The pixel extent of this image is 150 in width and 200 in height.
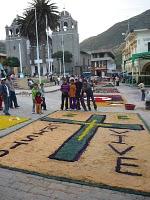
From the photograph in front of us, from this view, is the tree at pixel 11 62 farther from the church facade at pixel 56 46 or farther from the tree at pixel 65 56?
the tree at pixel 65 56

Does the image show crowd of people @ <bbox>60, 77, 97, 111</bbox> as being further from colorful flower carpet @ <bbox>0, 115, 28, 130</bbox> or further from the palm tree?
the palm tree

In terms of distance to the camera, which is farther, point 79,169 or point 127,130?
point 127,130

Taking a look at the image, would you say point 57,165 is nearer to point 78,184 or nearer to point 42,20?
point 78,184

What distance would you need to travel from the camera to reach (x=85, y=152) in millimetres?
9133

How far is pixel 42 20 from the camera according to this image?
59531 millimetres

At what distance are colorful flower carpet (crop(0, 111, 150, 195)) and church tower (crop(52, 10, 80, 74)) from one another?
70167mm

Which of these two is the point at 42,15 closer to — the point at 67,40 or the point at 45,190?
the point at 67,40

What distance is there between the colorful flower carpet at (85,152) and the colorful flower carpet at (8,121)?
2.81ft

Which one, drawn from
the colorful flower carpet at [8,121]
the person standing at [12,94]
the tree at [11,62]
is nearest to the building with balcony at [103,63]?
the tree at [11,62]

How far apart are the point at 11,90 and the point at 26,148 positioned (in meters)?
9.86

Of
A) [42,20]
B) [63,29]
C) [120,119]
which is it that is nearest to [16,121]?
[120,119]

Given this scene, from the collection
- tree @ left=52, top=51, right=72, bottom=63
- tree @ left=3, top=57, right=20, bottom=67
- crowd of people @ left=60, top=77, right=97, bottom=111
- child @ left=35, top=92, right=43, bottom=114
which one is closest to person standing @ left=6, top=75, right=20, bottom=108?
child @ left=35, top=92, right=43, bottom=114

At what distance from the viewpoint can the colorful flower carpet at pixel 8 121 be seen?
13234 mm

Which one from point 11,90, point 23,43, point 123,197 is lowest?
point 123,197
